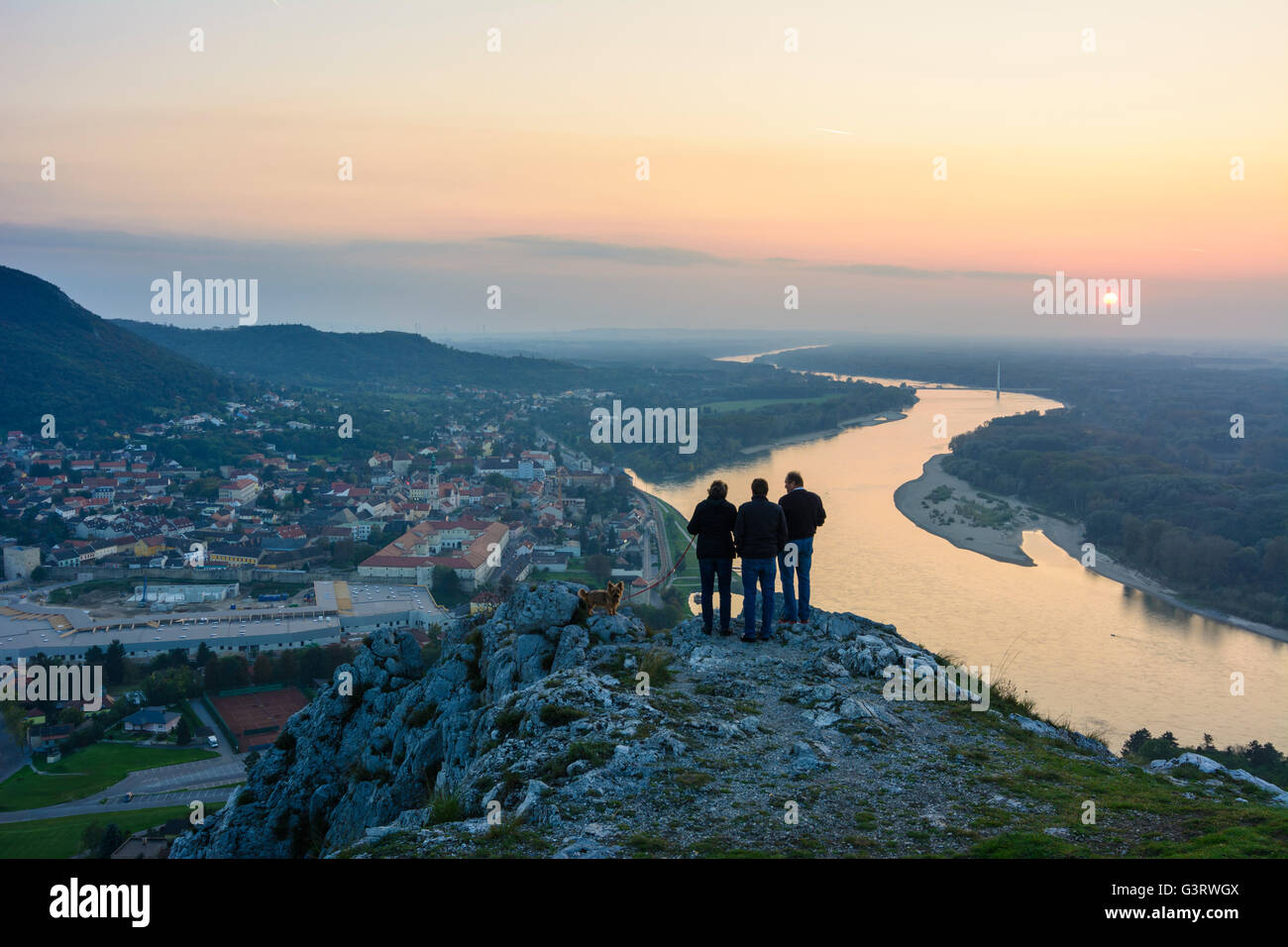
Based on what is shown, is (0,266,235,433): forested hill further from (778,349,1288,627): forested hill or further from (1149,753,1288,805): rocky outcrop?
(1149,753,1288,805): rocky outcrop

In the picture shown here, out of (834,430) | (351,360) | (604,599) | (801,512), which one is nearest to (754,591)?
(801,512)

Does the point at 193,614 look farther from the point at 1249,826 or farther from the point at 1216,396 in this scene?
the point at 1216,396

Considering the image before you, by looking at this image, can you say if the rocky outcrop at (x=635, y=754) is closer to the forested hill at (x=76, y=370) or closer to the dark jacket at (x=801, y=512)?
the dark jacket at (x=801, y=512)

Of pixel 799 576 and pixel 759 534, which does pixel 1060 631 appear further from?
pixel 759 534

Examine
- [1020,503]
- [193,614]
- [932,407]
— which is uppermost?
[932,407]

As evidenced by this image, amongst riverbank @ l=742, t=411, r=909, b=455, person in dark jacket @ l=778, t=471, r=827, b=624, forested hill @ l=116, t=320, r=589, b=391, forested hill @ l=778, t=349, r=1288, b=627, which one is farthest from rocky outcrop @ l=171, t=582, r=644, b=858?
forested hill @ l=116, t=320, r=589, b=391
